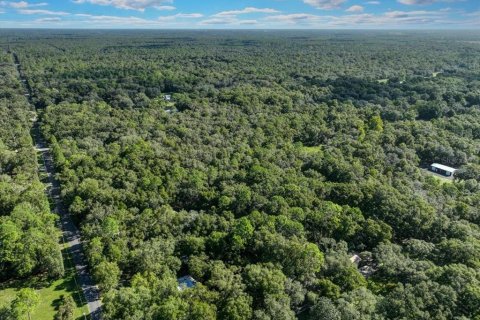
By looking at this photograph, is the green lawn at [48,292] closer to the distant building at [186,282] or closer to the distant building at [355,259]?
the distant building at [186,282]

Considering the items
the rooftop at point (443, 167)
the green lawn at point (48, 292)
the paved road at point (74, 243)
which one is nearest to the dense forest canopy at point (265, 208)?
the green lawn at point (48, 292)

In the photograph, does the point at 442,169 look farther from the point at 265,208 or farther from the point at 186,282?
the point at 186,282

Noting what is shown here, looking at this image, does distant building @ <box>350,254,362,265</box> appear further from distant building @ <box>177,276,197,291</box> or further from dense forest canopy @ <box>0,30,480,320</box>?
distant building @ <box>177,276,197,291</box>

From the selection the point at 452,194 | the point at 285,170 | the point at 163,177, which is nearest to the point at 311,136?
the point at 285,170

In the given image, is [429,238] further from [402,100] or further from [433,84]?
[433,84]

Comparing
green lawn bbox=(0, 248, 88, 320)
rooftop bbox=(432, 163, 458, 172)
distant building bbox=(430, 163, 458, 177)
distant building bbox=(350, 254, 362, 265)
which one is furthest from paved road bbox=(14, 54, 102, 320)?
rooftop bbox=(432, 163, 458, 172)

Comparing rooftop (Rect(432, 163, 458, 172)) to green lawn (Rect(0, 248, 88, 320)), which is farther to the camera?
rooftop (Rect(432, 163, 458, 172))

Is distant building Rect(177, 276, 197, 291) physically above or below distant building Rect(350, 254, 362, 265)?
below
